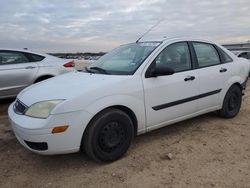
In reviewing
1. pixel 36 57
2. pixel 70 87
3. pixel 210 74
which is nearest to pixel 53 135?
pixel 70 87

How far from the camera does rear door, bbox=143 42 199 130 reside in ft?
14.7

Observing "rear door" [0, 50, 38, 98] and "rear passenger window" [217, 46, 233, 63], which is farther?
"rear door" [0, 50, 38, 98]

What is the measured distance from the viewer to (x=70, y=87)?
13.3ft

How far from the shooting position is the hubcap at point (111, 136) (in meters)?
3.99

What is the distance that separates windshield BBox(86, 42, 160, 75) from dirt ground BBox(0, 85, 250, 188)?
1.14 meters

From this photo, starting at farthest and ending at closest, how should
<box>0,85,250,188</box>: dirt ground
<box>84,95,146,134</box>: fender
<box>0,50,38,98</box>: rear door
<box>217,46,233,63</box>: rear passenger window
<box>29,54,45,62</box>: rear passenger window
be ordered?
<box>29,54,45,62</box>: rear passenger window
<box>0,50,38,98</box>: rear door
<box>217,46,233,63</box>: rear passenger window
<box>84,95,146,134</box>: fender
<box>0,85,250,188</box>: dirt ground

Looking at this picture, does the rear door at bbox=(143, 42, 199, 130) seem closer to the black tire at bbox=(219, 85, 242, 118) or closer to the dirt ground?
the dirt ground

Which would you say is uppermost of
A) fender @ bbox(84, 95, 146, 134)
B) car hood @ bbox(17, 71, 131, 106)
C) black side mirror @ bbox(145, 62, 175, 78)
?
black side mirror @ bbox(145, 62, 175, 78)

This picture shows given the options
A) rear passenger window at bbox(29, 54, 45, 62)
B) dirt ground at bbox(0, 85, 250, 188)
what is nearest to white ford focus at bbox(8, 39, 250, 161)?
dirt ground at bbox(0, 85, 250, 188)

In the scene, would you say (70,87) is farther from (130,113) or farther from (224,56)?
(224,56)

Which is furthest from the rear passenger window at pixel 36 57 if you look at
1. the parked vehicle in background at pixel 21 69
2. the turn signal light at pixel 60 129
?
the turn signal light at pixel 60 129

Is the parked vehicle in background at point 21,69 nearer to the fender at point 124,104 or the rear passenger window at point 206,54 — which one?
Result: the rear passenger window at point 206,54

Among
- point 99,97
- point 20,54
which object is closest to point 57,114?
point 99,97

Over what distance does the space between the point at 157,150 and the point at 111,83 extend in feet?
3.89
